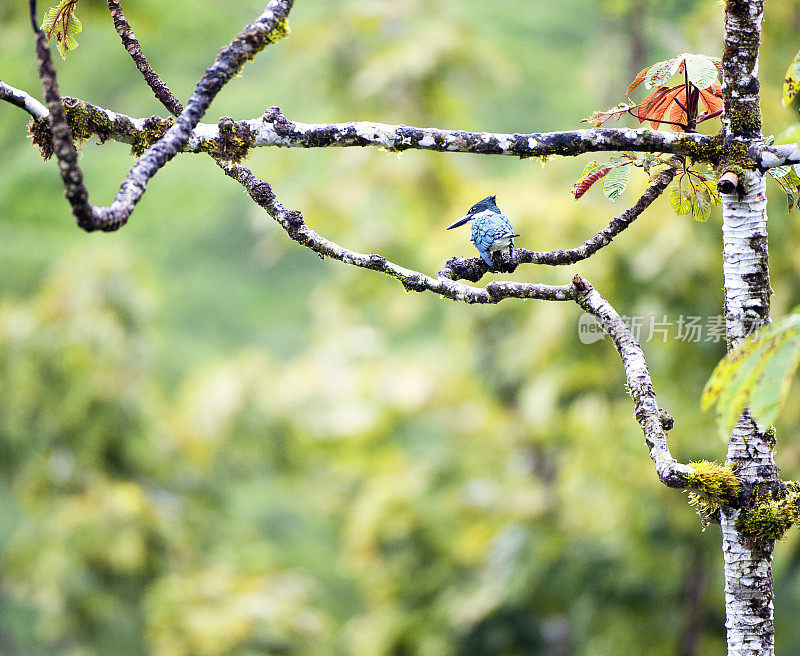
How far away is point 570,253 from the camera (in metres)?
1.06

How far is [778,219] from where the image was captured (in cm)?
280

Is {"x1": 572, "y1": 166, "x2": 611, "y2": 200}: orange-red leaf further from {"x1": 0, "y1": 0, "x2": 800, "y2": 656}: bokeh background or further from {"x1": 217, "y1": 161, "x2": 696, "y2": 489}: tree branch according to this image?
{"x1": 0, "y1": 0, "x2": 800, "y2": 656}: bokeh background

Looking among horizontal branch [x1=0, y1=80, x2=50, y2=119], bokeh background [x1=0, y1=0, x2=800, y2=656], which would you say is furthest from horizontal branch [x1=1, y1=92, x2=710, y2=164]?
bokeh background [x1=0, y1=0, x2=800, y2=656]

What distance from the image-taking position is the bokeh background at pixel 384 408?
3.48 meters

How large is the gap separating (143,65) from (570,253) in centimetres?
73

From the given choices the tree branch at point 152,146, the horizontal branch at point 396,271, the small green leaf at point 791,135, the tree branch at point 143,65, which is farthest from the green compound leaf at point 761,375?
the tree branch at point 143,65

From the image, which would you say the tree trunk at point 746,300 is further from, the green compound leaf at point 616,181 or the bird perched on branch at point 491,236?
the bird perched on branch at point 491,236

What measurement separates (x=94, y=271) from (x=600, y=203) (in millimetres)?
3319

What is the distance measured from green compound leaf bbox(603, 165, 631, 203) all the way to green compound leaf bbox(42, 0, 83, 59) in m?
0.86

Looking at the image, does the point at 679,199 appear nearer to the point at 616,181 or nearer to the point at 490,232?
the point at 616,181

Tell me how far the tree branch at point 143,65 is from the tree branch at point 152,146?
0.67 feet

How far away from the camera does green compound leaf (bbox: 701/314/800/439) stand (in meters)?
0.68

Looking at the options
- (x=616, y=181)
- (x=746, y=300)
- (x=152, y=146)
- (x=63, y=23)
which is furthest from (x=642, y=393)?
(x=63, y=23)

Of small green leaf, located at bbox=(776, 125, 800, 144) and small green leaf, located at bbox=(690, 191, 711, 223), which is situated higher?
small green leaf, located at bbox=(690, 191, 711, 223)
